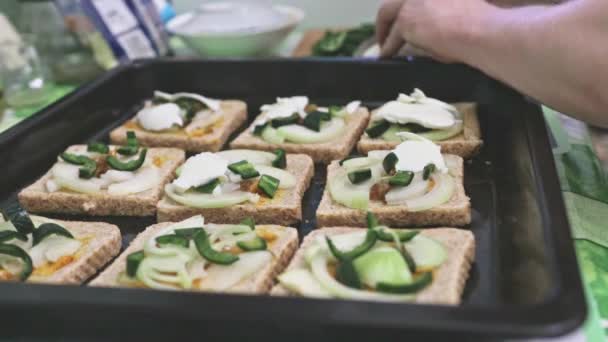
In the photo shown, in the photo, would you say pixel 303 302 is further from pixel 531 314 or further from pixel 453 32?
pixel 453 32

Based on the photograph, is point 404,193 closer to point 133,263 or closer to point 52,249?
point 133,263

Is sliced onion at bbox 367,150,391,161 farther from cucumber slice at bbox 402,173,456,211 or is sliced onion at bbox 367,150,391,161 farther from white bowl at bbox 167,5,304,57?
white bowl at bbox 167,5,304,57

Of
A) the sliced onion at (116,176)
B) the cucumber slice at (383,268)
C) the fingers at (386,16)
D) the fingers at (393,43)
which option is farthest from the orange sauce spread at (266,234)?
the fingers at (386,16)

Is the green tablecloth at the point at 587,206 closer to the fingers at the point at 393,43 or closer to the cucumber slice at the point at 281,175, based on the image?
the fingers at the point at 393,43

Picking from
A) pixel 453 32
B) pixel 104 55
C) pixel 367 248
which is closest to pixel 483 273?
pixel 367 248

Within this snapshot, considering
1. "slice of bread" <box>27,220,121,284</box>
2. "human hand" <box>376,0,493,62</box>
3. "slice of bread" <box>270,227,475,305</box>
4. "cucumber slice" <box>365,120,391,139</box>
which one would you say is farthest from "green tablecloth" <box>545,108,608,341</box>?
"slice of bread" <box>27,220,121,284</box>

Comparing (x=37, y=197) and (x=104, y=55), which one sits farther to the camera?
(x=104, y=55)

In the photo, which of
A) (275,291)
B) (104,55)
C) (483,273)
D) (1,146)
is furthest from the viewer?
(104,55)
